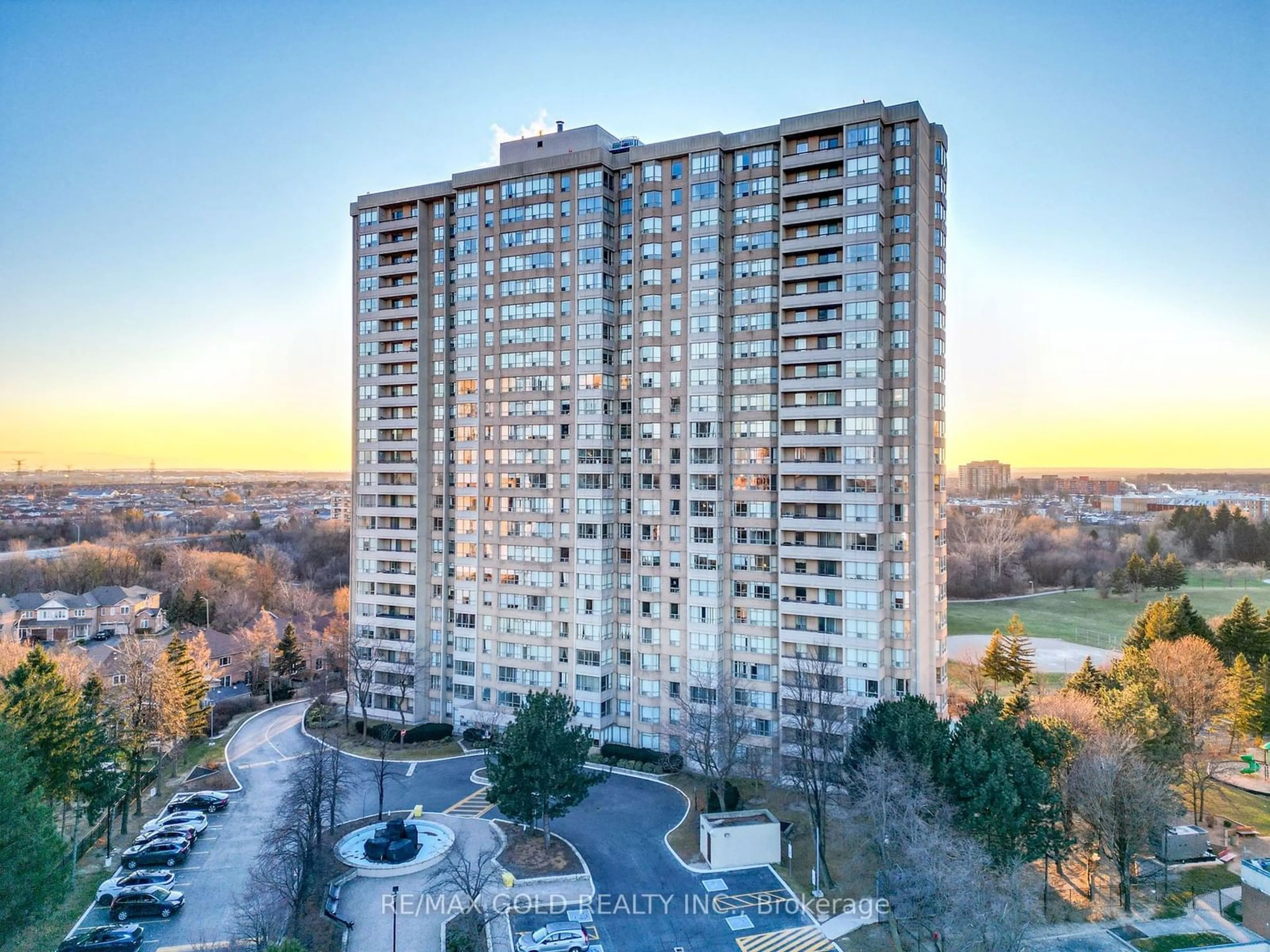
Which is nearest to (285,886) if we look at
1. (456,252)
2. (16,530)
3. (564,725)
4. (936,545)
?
(564,725)

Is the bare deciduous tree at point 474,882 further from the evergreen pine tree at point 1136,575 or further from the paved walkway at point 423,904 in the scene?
the evergreen pine tree at point 1136,575

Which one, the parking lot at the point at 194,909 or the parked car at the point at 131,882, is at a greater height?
the parked car at the point at 131,882

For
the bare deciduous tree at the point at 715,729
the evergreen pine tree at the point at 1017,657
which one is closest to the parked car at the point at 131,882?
the bare deciduous tree at the point at 715,729

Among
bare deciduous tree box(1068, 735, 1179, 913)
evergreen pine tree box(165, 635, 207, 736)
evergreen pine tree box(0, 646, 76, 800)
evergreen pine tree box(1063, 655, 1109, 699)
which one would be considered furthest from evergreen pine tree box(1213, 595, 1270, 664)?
evergreen pine tree box(165, 635, 207, 736)

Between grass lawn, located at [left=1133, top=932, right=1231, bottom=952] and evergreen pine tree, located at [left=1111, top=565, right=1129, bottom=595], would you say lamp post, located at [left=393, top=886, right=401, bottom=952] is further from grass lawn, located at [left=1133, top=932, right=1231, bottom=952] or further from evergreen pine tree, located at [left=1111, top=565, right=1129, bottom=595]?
evergreen pine tree, located at [left=1111, top=565, right=1129, bottom=595]

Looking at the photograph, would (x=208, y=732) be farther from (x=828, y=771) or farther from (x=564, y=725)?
(x=828, y=771)

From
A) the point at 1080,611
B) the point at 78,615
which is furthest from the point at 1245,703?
the point at 78,615
